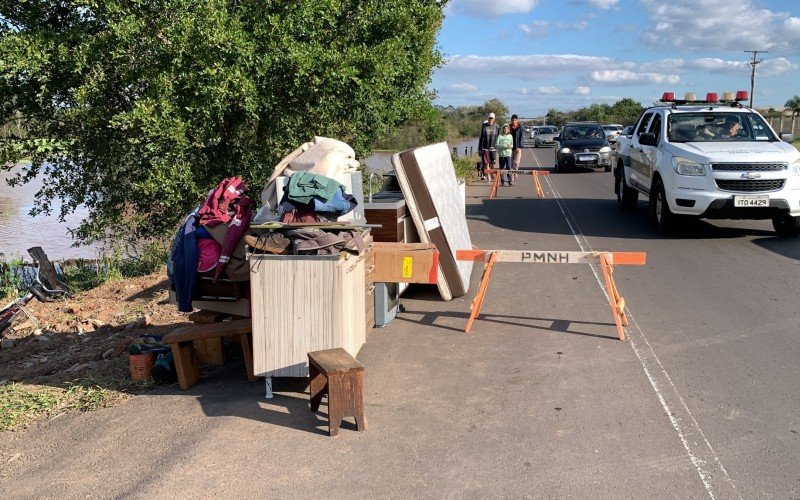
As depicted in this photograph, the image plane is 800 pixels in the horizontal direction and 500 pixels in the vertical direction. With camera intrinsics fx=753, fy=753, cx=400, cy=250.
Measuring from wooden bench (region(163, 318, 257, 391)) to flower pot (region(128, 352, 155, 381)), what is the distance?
36cm

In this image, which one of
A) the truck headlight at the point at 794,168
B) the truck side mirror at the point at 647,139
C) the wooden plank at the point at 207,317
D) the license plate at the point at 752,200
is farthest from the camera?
the truck side mirror at the point at 647,139

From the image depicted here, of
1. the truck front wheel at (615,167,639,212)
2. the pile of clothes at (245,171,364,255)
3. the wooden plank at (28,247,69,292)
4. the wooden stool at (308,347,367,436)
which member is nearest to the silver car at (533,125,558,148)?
the truck front wheel at (615,167,639,212)

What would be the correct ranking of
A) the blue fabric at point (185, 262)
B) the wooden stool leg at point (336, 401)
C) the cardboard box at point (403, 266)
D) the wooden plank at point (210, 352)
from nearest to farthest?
the wooden stool leg at point (336, 401) < the blue fabric at point (185, 262) < the wooden plank at point (210, 352) < the cardboard box at point (403, 266)

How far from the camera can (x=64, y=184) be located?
1107 centimetres

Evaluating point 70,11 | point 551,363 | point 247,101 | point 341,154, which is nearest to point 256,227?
point 341,154

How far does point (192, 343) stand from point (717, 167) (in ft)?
28.6

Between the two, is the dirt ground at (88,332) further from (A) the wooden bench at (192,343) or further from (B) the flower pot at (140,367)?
(A) the wooden bench at (192,343)

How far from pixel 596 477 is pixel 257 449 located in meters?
2.05

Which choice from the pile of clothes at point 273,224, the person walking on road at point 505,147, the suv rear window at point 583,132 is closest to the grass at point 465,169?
the person walking on road at point 505,147

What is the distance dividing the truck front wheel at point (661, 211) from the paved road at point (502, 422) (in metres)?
4.06

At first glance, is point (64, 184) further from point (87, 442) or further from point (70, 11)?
point (87, 442)

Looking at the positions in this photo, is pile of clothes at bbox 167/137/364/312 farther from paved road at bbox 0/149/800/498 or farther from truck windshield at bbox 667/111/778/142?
truck windshield at bbox 667/111/778/142

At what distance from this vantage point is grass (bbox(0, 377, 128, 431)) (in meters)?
5.68

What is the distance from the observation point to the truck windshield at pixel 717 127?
41.8ft
